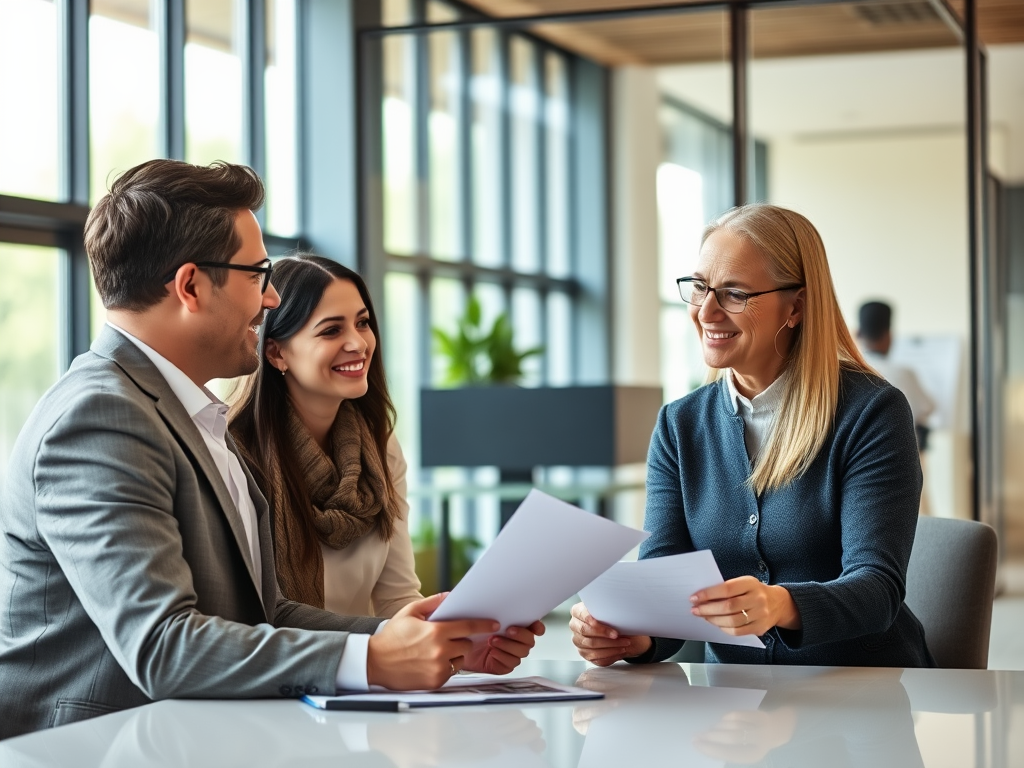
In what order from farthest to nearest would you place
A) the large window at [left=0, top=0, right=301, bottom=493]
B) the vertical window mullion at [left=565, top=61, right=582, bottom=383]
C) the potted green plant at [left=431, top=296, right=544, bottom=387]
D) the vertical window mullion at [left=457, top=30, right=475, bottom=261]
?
1. the vertical window mullion at [left=565, top=61, right=582, bottom=383]
2. the vertical window mullion at [left=457, top=30, right=475, bottom=261]
3. the potted green plant at [left=431, top=296, right=544, bottom=387]
4. the large window at [left=0, top=0, right=301, bottom=493]

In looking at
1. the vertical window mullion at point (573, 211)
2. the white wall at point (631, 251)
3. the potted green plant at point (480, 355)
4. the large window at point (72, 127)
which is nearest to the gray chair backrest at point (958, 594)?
the large window at point (72, 127)

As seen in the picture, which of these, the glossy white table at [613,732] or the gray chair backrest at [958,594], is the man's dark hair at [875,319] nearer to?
the gray chair backrest at [958,594]

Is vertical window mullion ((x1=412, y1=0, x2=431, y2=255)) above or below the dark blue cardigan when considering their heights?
above

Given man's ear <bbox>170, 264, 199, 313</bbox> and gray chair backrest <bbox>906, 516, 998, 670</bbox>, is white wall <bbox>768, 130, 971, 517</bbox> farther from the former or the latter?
man's ear <bbox>170, 264, 199, 313</bbox>

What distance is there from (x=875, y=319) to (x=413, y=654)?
5.46 metres

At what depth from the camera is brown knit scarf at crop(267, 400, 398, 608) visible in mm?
2322

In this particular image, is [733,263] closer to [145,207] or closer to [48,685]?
[145,207]

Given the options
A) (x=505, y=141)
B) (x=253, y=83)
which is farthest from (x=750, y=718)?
(x=505, y=141)

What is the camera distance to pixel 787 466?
2131mm

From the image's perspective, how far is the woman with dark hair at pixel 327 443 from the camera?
2410 millimetres

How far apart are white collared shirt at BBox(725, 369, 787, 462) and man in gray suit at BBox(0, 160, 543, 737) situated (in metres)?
0.59

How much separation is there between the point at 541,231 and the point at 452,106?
1.37 metres

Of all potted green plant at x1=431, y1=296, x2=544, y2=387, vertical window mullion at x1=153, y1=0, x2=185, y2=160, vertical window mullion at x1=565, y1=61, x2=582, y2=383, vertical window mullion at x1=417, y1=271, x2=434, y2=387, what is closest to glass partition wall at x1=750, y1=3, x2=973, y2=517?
vertical window mullion at x1=565, y1=61, x2=582, y2=383

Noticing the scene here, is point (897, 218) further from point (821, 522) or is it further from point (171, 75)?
point (821, 522)
